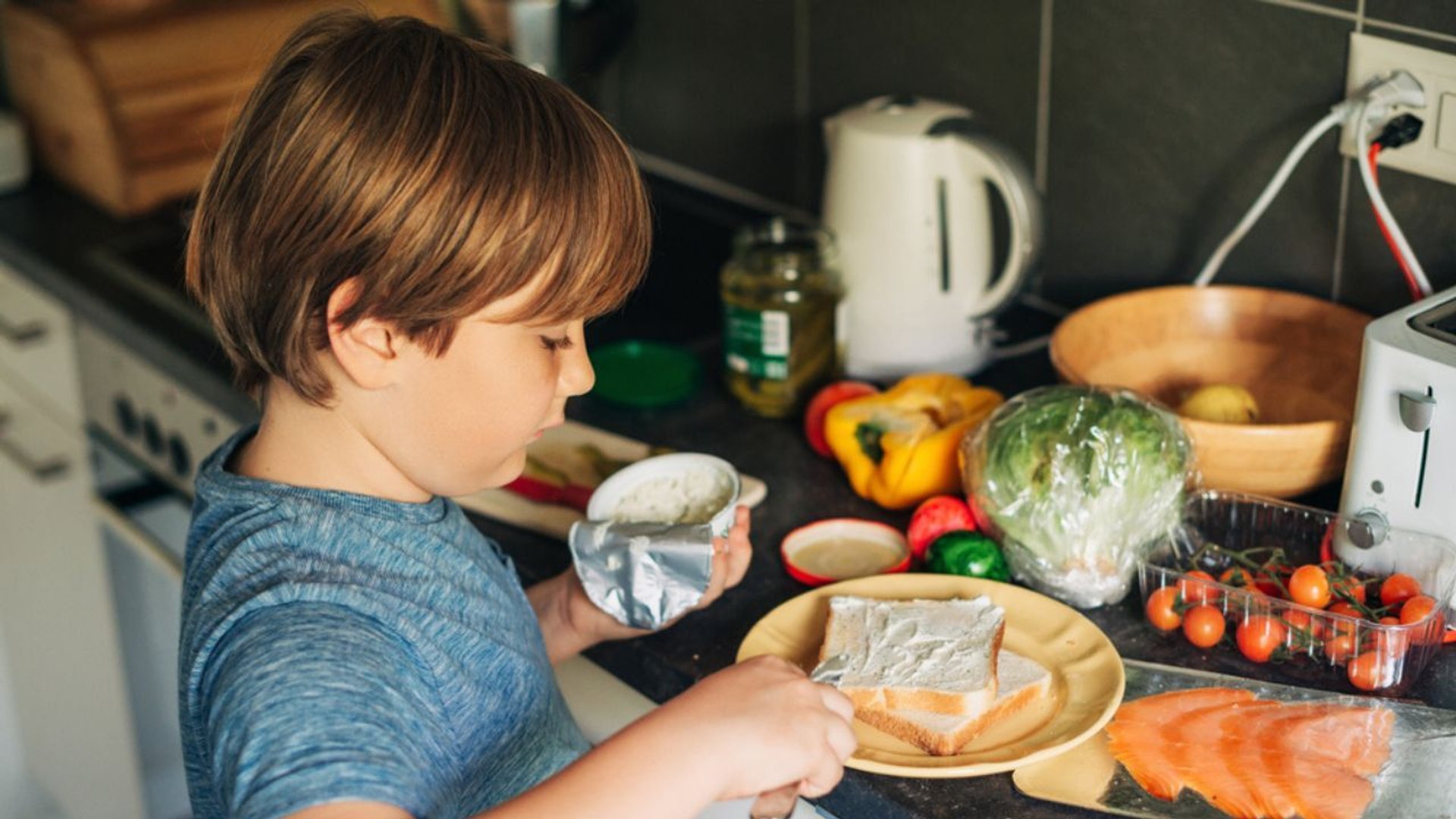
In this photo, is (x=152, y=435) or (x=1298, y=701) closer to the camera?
(x=1298, y=701)

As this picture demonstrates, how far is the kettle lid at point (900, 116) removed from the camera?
149 cm

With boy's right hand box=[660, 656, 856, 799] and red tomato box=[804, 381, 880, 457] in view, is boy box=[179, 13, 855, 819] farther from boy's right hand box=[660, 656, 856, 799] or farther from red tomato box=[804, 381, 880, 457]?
red tomato box=[804, 381, 880, 457]

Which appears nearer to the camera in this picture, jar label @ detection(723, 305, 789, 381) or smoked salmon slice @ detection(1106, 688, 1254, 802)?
smoked salmon slice @ detection(1106, 688, 1254, 802)

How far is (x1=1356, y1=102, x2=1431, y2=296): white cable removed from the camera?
1.27 m

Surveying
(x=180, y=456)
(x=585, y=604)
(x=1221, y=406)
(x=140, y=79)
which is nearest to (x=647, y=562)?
(x=585, y=604)

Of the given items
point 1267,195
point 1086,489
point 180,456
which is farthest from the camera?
point 180,456

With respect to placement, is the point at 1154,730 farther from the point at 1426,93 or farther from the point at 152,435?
the point at 152,435

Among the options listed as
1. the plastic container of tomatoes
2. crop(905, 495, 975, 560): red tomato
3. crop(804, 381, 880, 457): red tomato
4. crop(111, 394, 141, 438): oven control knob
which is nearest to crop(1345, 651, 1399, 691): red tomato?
the plastic container of tomatoes

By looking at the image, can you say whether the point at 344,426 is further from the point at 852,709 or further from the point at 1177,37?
the point at 1177,37

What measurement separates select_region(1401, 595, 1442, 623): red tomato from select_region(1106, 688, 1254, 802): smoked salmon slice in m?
0.12

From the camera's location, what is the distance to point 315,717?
0.83 m

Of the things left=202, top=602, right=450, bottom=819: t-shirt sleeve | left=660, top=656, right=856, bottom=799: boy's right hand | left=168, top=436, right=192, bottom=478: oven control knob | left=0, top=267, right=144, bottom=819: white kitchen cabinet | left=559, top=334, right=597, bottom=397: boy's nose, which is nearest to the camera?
left=202, top=602, right=450, bottom=819: t-shirt sleeve

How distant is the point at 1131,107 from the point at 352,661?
1002 millimetres

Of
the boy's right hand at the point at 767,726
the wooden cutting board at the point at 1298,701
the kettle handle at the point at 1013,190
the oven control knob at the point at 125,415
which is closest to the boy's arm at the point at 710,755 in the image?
the boy's right hand at the point at 767,726
